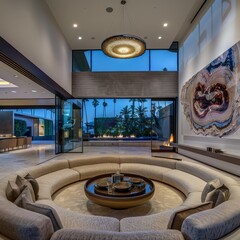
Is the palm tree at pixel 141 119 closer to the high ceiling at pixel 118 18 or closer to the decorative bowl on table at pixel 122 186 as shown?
the high ceiling at pixel 118 18

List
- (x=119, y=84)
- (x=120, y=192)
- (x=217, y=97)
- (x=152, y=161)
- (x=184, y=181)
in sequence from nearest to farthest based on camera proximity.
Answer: (x=120, y=192)
(x=184, y=181)
(x=217, y=97)
(x=152, y=161)
(x=119, y=84)

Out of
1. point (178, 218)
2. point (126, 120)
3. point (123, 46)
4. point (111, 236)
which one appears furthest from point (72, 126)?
point (111, 236)

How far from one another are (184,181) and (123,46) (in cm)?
378

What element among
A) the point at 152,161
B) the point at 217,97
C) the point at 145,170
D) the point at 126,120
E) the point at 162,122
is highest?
the point at 217,97

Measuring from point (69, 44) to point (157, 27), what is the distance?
428cm

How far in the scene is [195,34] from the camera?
23.0 ft

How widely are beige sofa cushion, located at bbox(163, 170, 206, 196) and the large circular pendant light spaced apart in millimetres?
3504

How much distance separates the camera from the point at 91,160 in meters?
5.36

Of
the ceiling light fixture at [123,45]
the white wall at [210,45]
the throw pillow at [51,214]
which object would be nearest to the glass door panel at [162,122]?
the white wall at [210,45]

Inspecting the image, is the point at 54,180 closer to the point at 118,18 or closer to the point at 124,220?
the point at 124,220

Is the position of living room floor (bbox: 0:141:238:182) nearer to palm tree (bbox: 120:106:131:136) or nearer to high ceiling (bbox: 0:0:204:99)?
palm tree (bbox: 120:106:131:136)

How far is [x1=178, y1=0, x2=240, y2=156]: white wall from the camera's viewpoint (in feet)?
14.7

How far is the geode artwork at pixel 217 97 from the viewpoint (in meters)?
4.32

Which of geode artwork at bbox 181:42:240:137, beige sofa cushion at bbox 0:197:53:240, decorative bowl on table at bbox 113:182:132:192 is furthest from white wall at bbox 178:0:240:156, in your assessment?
beige sofa cushion at bbox 0:197:53:240
